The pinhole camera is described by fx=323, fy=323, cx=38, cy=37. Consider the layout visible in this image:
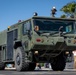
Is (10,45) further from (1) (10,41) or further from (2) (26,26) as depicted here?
(2) (26,26)

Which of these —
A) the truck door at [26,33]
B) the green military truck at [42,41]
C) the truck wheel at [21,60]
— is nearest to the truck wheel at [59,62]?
the green military truck at [42,41]

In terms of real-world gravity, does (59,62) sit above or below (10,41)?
below

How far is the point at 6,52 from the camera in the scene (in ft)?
60.0

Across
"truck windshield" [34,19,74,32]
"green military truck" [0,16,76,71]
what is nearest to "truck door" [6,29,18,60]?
"green military truck" [0,16,76,71]

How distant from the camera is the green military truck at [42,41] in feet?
50.5

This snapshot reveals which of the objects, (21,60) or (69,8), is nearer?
(21,60)

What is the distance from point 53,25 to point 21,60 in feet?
7.66

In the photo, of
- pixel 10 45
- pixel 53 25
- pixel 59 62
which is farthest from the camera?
pixel 10 45

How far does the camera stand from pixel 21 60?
52.0ft

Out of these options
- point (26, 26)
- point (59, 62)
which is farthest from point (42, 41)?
point (59, 62)

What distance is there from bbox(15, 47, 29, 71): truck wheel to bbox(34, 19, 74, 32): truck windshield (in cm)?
157

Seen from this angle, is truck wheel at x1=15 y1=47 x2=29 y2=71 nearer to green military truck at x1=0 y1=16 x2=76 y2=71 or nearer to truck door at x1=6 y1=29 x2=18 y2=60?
green military truck at x1=0 y1=16 x2=76 y2=71

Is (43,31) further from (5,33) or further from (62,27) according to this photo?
(5,33)

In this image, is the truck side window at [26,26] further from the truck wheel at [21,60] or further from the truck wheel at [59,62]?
the truck wheel at [59,62]
